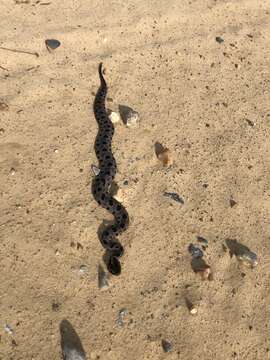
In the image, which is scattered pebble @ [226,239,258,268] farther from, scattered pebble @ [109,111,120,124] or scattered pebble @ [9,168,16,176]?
scattered pebble @ [9,168,16,176]

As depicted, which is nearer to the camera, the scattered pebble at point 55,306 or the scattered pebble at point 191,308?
the scattered pebble at point 55,306

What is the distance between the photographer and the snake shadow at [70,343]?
4051 mm

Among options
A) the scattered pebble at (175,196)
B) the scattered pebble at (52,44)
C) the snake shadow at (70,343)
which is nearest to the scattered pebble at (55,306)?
the snake shadow at (70,343)

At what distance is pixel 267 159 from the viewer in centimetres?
584

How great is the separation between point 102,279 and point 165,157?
188 centimetres

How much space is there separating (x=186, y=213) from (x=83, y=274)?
59.6 inches

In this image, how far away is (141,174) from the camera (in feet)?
17.9

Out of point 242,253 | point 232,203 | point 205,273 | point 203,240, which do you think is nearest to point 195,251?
point 203,240

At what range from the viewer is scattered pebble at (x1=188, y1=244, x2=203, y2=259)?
4.91 metres

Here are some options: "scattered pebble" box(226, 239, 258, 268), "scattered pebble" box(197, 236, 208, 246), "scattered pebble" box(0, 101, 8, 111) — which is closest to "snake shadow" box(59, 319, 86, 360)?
"scattered pebble" box(197, 236, 208, 246)

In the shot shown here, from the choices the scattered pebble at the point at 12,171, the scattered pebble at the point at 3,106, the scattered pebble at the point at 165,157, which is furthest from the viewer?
the scattered pebble at the point at 3,106

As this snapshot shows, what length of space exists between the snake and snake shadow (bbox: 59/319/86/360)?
0.76 meters

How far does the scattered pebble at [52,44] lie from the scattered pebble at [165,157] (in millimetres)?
2435

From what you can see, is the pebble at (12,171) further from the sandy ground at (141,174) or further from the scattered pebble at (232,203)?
the scattered pebble at (232,203)
